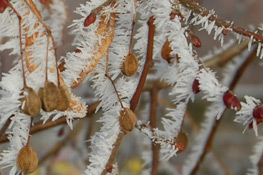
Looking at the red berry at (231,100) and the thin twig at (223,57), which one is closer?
the red berry at (231,100)

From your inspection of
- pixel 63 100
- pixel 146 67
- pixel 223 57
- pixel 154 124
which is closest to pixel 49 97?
pixel 63 100

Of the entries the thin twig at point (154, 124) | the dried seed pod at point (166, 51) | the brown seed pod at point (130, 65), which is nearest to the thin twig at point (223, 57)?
the thin twig at point (154, 124)

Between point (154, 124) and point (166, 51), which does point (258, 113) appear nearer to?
point (166, 51)

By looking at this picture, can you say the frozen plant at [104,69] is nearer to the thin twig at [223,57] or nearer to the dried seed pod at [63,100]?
the dried seed pod at [63,100]

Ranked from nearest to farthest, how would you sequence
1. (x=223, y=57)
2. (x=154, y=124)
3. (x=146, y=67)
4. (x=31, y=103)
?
1. (x=31, y=103)
2. (x=146, y=67)
3. (x=154, y=124)
4. (x=223, y=57)

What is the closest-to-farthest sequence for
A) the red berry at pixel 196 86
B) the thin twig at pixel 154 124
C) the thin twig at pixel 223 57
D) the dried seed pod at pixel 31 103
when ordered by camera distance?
the dried seed pod at pixel 31 103 < the red berry at pixel 196 86 < the thin twig at pixel 154 124 < the thin twig at pixel 223 57

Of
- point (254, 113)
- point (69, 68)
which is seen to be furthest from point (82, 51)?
point (254, 113)
